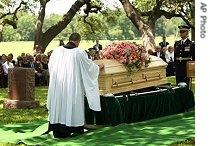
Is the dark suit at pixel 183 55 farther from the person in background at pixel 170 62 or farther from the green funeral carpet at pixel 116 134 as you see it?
the person in background at pixel 170 62

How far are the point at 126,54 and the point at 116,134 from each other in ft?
5.88

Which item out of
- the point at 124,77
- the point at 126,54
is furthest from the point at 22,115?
the point at 126,54

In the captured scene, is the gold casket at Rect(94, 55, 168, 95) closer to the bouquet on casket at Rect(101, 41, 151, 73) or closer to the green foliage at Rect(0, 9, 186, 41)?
the bouquet on casket at Rect(101, 41, 151, 73)

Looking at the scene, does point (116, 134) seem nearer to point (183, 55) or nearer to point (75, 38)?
point (75, 38)

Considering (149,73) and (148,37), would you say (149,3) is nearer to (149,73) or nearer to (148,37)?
(148,37)

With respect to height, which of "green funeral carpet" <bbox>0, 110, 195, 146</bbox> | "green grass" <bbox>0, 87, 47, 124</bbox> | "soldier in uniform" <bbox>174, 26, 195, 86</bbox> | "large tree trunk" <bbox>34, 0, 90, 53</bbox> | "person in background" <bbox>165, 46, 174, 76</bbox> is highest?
"large tree trunk" <bbox>34, 0, 90, 53</bbox>

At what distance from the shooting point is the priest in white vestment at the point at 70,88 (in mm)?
7770

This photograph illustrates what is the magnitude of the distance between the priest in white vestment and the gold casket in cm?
72

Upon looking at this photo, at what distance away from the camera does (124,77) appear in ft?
30.0

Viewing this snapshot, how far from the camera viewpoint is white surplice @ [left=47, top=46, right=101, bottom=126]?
7.77 metres

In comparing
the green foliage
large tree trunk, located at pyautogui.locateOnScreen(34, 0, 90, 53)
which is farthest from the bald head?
the green foliage

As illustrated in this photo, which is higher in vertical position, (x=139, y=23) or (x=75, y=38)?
(x=139, y=23)

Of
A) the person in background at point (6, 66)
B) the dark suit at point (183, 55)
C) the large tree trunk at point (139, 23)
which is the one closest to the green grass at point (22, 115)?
the dark suit at point (183, 55)

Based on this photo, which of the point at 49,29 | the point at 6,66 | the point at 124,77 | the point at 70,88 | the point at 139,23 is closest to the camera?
the point at 70,88
